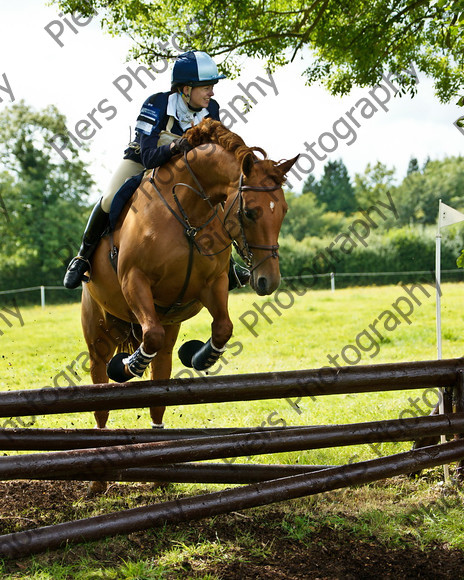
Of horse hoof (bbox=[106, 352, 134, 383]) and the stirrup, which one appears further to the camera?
the stirrup

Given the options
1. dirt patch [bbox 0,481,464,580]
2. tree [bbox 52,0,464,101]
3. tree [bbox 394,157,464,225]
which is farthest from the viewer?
tree [bbox 394,157,464,225]

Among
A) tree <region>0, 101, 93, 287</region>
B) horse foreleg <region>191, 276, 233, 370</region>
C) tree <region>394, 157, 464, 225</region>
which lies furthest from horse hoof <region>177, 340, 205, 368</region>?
tree <region>394, 157, 464, 225</region>

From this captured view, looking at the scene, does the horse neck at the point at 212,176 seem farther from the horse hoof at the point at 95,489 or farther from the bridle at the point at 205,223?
the horse hoof at the point at 95,489

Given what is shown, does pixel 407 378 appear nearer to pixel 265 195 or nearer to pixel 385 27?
pixel 265 195

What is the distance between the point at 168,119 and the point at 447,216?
246 centimetres

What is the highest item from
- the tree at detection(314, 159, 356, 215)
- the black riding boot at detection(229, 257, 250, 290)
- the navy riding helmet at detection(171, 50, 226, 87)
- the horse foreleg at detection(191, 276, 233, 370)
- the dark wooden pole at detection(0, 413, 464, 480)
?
the tree at detection(314, 159, 356, 215)

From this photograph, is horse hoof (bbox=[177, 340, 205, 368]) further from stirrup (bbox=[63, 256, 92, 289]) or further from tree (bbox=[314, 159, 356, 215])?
tree (bbox=[314, 159, 356, 215])

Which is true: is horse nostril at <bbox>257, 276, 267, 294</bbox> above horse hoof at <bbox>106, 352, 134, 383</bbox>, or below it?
above

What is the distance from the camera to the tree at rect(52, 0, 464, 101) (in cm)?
766

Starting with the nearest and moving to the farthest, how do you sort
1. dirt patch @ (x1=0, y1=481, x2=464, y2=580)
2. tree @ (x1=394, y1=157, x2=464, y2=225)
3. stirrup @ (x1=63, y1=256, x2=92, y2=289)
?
dirt patch @ (x1=0, y1=481, x2=464, y2=580), stirrup @ (x1=63, y1=256, x2=92, y2=289), tree @ (x1=394, y1=157, x2=464, y2=225)

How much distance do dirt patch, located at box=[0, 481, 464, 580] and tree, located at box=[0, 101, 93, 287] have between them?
30.8m

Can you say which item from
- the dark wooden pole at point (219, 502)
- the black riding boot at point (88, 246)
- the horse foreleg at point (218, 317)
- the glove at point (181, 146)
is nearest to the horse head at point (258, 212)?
the glove at point (181, 146)

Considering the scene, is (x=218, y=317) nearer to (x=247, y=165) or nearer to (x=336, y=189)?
(x=247, y=165)

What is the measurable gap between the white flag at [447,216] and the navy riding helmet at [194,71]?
2.25 metres
